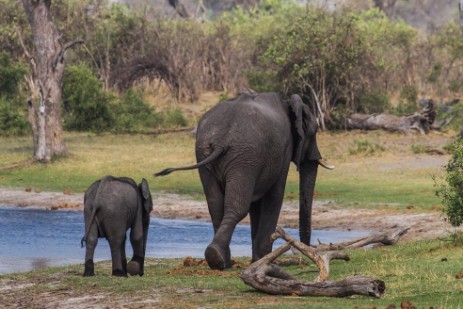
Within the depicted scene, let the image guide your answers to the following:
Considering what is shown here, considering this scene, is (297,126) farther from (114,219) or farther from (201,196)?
(201,196)

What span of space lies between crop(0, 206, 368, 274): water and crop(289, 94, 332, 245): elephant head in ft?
9.80

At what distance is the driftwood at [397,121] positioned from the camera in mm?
34562

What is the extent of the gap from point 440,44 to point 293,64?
61.8 ft

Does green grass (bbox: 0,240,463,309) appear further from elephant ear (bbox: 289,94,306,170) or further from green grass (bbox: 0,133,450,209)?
green grass (bbox: 0,133,450,209)

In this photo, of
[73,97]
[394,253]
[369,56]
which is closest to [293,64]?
[369,56]

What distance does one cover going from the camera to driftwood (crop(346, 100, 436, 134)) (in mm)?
34562

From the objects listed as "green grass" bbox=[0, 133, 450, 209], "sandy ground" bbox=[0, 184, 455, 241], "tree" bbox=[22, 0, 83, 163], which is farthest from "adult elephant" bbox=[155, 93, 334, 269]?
"tree" bbox=[22, 0, 83, 163]

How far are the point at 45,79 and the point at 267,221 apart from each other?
16311 mm

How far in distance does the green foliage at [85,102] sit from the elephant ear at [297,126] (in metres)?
22.3

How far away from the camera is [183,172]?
1074 inches

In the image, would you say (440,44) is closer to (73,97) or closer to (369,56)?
(369,56)

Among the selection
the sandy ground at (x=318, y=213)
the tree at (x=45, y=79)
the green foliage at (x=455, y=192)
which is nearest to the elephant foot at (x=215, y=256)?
the green foliage at (x=455, y=192)

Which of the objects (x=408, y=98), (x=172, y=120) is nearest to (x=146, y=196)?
(x=172, y=120)

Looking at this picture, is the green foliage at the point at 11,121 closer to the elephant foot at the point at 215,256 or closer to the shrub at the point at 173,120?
the shrub at the point at 173,120
